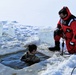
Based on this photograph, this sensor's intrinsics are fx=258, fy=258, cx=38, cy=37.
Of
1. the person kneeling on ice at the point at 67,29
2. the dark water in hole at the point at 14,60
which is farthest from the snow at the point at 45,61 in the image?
the person kneeling on ice at the point at 67,29

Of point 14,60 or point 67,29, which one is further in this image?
point 67,29

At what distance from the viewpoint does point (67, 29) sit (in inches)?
238

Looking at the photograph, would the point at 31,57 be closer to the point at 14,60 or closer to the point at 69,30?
the point at 14,60

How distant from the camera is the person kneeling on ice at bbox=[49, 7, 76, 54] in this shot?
19.3ft

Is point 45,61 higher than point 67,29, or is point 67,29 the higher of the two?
point 67,29

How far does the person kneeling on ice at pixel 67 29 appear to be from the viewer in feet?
19.3

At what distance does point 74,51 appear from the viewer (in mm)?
6055

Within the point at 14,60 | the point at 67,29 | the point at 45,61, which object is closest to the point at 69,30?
the point at 67,29

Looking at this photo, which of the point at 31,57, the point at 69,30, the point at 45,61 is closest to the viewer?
the point at 45,61

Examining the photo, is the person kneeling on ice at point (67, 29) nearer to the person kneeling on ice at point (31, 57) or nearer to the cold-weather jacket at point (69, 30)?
the cold-weather jacket at point (69, 30)

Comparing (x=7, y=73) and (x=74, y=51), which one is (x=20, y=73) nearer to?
(x=7, y=73)

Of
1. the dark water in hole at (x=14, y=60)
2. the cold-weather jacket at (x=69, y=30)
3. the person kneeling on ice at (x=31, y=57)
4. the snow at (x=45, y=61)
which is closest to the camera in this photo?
the snow at (x=45, y=61)

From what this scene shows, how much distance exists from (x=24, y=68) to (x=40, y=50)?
1619mm

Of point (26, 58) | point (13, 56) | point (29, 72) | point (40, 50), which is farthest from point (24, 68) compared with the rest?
point (40, 50)
